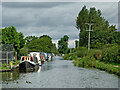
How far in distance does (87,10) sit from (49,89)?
72.7 metres

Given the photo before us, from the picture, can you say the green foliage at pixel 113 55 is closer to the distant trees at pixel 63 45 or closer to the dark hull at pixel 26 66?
the dark hull at pixel 26 66

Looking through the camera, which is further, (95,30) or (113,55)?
(95,30)

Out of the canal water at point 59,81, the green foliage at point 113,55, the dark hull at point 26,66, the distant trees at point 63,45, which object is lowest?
the canal water at point 59,81

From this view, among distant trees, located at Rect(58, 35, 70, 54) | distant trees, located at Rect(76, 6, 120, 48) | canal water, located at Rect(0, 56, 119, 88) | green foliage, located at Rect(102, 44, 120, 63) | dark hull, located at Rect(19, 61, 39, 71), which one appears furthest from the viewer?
distant trees, located at Rect(58, 35, 70, 54)

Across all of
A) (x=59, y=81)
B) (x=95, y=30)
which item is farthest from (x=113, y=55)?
(x=95, y=30)

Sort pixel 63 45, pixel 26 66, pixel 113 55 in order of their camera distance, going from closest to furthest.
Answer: pixel 26 66, pixel 113 55, pixel 63 45

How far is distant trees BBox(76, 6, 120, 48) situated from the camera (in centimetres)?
7647

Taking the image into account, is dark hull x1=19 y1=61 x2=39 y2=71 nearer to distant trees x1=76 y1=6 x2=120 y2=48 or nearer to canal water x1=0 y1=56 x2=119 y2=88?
canal water x1=0 y1=56 x2=119 y2=88

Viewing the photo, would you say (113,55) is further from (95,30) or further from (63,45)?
(63,45)

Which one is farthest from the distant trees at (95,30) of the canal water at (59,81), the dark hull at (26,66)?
the canal water at (59,81)

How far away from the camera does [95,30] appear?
77625mm

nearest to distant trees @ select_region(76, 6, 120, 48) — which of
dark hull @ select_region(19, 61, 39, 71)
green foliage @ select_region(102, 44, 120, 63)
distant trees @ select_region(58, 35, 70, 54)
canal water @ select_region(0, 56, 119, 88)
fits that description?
green foliage @ select_region(102, 44, 120, 63)

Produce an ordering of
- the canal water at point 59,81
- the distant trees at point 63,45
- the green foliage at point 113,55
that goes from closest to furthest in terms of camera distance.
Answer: the canal water at point 59,81 < the green foliage at point 113,55 < the distant trees at point 63,45

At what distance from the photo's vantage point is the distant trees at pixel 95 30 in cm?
7647
